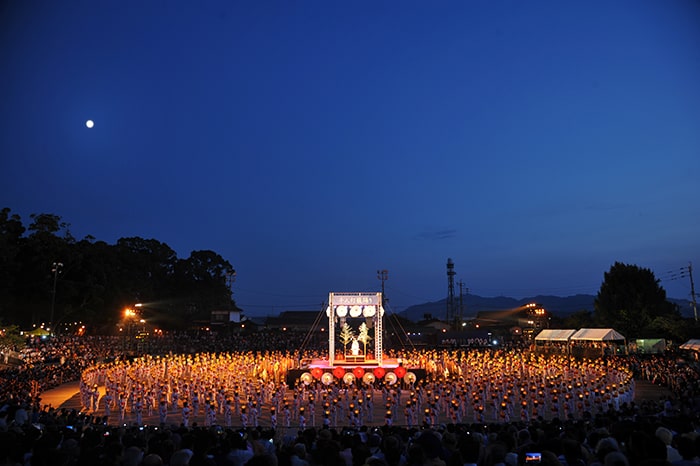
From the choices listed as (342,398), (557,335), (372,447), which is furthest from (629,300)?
(372,447)

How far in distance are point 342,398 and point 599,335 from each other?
22285 millimetres

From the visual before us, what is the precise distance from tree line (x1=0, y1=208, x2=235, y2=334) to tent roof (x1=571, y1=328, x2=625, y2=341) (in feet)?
125

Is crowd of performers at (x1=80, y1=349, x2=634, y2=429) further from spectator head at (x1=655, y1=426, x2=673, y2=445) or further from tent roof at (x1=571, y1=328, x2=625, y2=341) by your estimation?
spectator head at (x1=655, y1=426, x2=673, y2=445)

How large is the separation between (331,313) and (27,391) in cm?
1522

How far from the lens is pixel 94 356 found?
3438 centimetres

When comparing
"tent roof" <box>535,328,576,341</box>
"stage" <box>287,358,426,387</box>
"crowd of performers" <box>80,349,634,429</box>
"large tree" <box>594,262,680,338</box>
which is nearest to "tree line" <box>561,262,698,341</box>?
"large tree" <box>594,262,680,338</box>

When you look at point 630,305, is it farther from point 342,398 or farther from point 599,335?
point 342,398

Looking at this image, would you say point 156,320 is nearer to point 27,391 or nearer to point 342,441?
point 27,391

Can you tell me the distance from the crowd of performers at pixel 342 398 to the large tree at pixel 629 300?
1725cm

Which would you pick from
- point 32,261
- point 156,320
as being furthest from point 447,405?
point 156,320

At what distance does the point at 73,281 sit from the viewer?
41094 mm

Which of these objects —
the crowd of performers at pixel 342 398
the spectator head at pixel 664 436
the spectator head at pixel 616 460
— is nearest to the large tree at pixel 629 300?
the crowd of performers at pixel 342 398

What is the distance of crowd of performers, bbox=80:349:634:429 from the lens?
18.0m

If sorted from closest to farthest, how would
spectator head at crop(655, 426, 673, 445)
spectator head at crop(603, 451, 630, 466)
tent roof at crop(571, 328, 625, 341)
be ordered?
1. spectator head at crop(603, 451, 630, 466)
2. spectator head at crop(655, 426, 673, 445)
3. tent roof at crop(571, 328, 625, 341)
